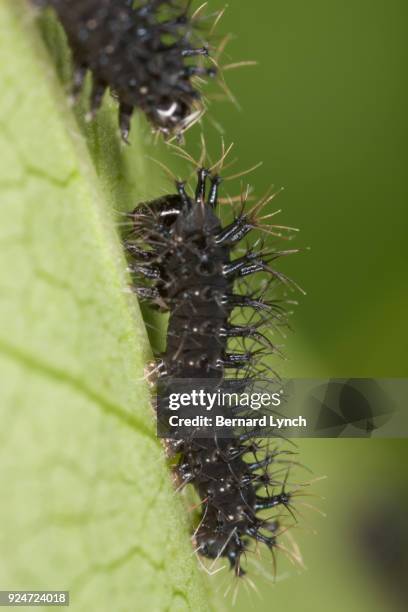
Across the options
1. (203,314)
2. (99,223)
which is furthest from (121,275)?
(203,314)

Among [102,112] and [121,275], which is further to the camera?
[102,112]

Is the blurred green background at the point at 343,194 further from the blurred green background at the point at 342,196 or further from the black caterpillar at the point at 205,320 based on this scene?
the black caterpillar at the point at 205,320

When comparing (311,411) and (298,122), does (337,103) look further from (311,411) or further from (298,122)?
(311,411)

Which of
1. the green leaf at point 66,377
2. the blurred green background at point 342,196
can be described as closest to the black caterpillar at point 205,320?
the green leaf at point 66,377

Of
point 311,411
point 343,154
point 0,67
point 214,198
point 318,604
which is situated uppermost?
point 343,154

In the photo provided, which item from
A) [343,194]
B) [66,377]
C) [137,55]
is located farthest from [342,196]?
[66,377]

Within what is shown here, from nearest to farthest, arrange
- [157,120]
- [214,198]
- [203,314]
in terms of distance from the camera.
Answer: [157,120] → [203,314] → [214,198]

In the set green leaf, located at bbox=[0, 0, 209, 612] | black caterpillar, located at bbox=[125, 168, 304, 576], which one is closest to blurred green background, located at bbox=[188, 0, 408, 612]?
black caterpillar, located at bbox=[125, 168, 304, 576]
